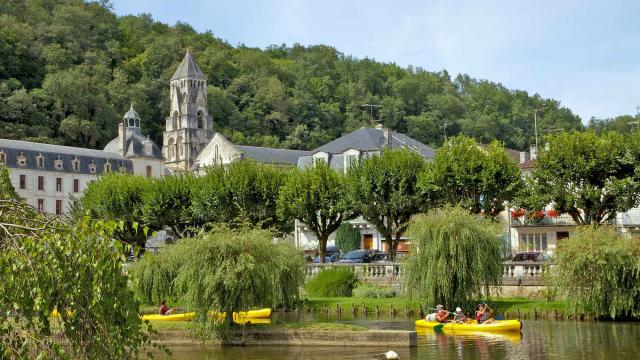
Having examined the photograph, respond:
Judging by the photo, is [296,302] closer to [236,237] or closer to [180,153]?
[236,237]

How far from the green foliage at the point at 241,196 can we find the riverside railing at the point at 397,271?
860cm

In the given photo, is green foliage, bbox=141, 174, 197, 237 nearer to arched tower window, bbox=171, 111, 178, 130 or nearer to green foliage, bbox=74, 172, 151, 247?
green foliage, bbox=74, 172, 151, 247

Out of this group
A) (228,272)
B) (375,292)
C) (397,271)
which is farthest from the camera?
(397,271)

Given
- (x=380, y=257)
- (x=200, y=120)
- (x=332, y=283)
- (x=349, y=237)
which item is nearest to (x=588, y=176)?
(x=332, y=283)

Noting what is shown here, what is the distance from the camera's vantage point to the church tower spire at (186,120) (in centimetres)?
12481

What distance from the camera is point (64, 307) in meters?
10.2

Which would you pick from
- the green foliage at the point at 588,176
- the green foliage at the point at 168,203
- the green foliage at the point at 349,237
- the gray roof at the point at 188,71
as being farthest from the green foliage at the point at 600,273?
the gray roof at the point at 188,71

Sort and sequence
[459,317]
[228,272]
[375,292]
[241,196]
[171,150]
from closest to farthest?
[228,272] < [459,317] < [375,292] < [241,196] < [171,150]

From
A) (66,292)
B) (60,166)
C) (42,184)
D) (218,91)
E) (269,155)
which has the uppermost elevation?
(218,91)

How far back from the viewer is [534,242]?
6806cm

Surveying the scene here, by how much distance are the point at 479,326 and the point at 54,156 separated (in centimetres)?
7042

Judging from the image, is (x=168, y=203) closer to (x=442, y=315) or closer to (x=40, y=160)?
(x=442, y=315)

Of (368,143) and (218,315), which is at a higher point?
(368,143)

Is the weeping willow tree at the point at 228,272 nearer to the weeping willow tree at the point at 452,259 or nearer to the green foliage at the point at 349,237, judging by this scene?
the weeping willow tree at the point at 452,259
